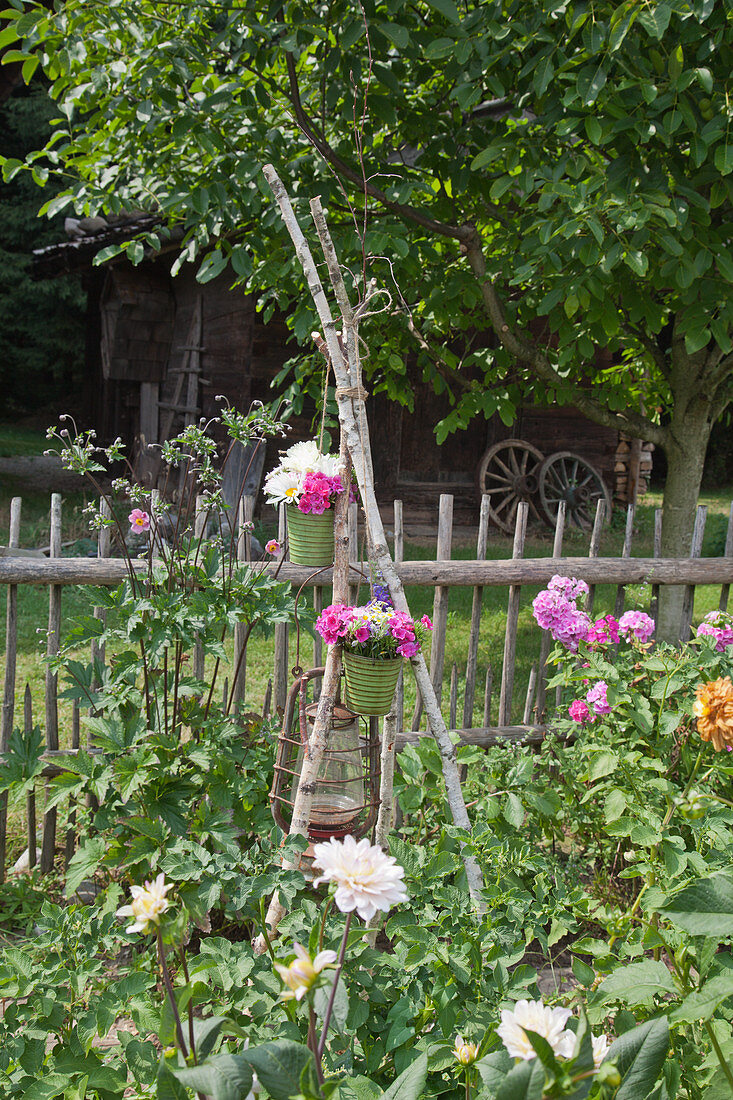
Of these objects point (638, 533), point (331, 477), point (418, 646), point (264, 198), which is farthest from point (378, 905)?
point (638, 533)

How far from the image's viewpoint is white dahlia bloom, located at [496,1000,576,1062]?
841 millimetres

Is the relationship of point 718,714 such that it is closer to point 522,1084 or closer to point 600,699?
point 600,699

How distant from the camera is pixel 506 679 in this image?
314 centimetres

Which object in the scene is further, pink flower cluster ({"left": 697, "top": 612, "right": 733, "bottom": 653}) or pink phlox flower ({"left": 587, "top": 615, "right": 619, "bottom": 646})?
pink phlox flower ({"left": 587, "top": 615, "right": 619, "bottom": 646})

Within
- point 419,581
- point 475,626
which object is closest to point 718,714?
point 419,581

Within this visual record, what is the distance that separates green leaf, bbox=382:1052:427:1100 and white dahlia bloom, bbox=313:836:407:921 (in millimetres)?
211

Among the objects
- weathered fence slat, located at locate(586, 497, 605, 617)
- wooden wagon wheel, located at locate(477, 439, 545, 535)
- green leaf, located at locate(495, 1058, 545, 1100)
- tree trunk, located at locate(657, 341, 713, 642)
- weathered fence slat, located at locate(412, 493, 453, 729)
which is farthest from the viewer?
wooden wagon wheel, located at locate(477, 439, 545, 535)

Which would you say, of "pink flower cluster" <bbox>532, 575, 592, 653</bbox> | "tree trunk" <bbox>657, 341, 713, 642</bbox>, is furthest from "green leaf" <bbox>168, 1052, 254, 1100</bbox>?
"tree trunk" <bbox>657, 341, 713, 642</bbox>

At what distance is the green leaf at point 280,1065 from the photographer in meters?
0.83

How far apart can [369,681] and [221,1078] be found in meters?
0.98

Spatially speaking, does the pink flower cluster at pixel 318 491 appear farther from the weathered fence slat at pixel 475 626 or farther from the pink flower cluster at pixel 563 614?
the weathered fence slat at pixel 475 626

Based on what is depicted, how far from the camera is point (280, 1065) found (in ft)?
2.78

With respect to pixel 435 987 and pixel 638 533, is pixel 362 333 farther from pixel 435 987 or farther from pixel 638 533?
pixel 638 533

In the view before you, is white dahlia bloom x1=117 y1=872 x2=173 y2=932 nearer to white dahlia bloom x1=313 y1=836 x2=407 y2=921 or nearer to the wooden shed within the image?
white dahlia bloom x1=313 y1=836 x2=407 y2=921
